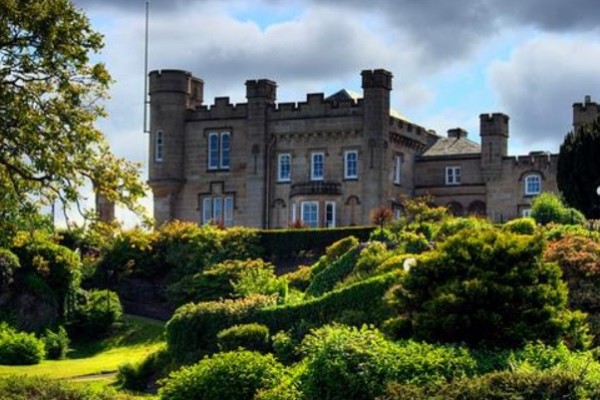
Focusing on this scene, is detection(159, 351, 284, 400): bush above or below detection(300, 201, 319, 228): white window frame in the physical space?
below

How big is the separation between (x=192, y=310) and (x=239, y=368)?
10.3 m

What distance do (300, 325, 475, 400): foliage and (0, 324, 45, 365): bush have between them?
20721 millimetres

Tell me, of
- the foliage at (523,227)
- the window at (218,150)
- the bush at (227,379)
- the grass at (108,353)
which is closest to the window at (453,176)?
the window at (218,150)

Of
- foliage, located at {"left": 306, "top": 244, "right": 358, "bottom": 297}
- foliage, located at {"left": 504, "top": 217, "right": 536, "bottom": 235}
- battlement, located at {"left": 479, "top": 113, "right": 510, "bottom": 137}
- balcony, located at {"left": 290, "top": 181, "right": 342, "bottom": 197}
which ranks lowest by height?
foliage, located at {"left": 306, "top": 244, "right": 358, "bottom": 297}

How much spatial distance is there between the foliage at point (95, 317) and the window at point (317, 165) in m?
24.3

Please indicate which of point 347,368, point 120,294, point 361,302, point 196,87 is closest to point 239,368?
point 347,368

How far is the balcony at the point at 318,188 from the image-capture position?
74.5 meters

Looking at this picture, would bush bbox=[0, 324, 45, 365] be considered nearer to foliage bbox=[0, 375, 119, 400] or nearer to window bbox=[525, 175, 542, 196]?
foliage bbox=[0, 375, 119, 400]

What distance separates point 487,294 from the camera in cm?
2720

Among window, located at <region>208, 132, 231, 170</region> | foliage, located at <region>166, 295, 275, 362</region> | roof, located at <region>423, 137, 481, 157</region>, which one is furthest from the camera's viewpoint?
roof, located at <region>423, 137, 481, 157</region>

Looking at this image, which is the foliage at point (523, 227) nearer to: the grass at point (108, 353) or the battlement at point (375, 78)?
the grass at point (108, 353)

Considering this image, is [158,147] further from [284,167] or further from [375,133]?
[375,133]

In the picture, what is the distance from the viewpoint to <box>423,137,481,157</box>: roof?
8031cm

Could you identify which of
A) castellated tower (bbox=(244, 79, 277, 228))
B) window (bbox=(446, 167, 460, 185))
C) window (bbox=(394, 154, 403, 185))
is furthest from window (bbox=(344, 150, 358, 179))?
window (bbox=(446, 167, 460, 185))
